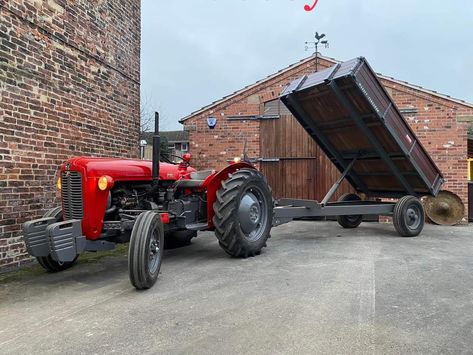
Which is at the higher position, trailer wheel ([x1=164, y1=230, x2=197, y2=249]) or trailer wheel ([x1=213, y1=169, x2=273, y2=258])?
trailer wheel ([x1=213, y1=169, x2=273, y2=258])

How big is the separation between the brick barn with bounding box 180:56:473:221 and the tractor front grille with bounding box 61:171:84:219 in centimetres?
738

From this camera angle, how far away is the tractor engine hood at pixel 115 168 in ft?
16.1

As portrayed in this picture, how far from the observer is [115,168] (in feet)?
16.9

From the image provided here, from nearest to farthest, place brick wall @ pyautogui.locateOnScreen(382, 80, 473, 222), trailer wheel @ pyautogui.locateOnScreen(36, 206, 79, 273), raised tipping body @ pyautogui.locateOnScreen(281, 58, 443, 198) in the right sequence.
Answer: trailer wheel @ pyautogui.locateOnScreen(36, 206, 79, 273), raised tipping body @ pyautogui.locateOnScreen(281, 58, 443, 198), brick wall @ pyautogui.locateOnScreen(382, 80, 473, 222)

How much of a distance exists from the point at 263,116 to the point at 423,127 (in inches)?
162

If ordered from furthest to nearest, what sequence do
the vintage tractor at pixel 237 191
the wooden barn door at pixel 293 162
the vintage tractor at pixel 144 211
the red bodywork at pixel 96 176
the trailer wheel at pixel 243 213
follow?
1. the wooden barn door at pixel 293 162
2. the trailer wheel at pixel 243 213
3. the red bodywork at pixel 96 176
4. the vintage tractor at pixel 237 191
5. the vintage tractor at pixel 144 211

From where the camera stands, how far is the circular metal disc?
10492 mm

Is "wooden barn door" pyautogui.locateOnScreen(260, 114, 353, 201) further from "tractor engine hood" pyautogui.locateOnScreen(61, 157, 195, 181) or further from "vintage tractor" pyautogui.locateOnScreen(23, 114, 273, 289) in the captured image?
"tractor engine hood" pyautogui.locateOnScreen(61, 157, 195, 181)

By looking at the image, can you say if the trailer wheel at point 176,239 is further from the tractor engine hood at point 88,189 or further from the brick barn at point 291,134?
the brick barn at point 291,134

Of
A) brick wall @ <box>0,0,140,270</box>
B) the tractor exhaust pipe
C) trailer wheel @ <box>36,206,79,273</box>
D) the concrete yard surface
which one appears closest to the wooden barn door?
brick wall @ <box>0,0,140,270</box>

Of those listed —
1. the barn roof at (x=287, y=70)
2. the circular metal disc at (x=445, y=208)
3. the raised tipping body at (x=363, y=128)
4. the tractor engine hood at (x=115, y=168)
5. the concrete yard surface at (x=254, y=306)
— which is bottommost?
the concrete yard surface at (x=254, y=306)

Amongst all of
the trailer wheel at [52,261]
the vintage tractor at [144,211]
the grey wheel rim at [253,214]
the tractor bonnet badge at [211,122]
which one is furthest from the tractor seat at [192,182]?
the tractor bonnet badge at [211,122]

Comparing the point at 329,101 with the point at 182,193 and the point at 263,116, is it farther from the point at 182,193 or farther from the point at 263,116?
the point at 263,116

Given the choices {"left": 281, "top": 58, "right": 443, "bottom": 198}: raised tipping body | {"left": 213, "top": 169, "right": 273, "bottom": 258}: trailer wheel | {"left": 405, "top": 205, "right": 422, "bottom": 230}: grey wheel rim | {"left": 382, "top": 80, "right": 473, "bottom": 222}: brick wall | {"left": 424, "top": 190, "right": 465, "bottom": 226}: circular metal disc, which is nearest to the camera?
{"left": 213, "top": 169, "right": 273, "bottom": 258}: trailer wheel
